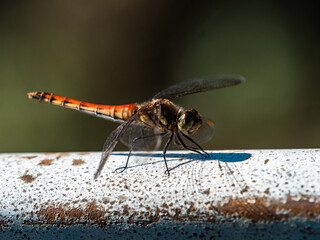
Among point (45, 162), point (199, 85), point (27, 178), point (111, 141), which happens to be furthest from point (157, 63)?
point (27, 178)

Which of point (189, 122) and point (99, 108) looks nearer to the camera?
point (189, 122)

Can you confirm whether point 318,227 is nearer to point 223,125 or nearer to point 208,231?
point 208,231

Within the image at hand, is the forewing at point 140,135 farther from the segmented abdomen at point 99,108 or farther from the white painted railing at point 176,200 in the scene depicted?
the white painted railing at point 176,200

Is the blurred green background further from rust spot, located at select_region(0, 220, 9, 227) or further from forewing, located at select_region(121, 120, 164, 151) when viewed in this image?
rust spot, located at select_region(0, 220, 9, 227)

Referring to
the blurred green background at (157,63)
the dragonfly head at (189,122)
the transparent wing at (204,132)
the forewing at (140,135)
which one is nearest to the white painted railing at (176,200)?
the forewing at (140,135)

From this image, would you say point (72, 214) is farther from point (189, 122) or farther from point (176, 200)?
point (189, 122)
